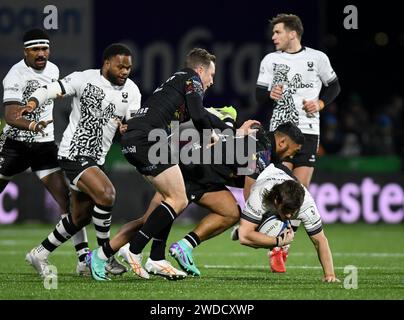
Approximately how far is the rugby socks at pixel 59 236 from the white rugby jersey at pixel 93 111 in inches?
27.1

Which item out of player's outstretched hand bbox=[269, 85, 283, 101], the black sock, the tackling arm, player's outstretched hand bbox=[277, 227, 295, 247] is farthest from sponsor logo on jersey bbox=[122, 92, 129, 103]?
player's outstretched hand bbox=[269, 85, 283, 101]

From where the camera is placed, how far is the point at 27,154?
10.3 meters

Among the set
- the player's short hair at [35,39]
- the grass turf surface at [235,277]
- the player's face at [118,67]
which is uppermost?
Result: the player's short hair at [35,39]

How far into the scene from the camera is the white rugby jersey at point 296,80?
11.1 metres

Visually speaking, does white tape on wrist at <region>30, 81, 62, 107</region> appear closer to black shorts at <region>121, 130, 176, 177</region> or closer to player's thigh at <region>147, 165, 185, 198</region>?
black shorts at <region>121, 130, 176, 177</region>

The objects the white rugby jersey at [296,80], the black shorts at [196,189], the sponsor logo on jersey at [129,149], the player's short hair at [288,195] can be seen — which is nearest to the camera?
the player's short hair at [288,195]

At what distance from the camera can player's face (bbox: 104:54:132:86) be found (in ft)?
30.3

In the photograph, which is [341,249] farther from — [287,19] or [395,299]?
[395,299]

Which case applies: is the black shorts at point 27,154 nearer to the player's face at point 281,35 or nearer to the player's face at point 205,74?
the player's face at point 205,74

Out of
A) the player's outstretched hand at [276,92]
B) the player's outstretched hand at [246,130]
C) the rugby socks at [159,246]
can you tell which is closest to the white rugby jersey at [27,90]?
the rugby socks at [159,246]

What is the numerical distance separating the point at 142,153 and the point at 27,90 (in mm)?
1753

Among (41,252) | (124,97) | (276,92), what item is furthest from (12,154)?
(276,92)

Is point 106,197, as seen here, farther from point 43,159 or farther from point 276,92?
point 276,92

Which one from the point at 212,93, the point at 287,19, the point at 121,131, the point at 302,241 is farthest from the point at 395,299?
the point at 212,93
